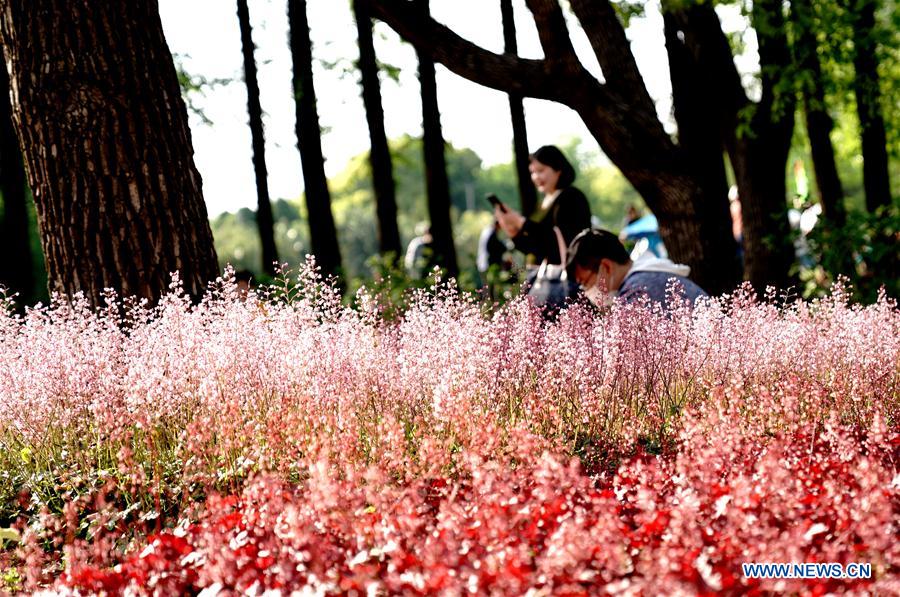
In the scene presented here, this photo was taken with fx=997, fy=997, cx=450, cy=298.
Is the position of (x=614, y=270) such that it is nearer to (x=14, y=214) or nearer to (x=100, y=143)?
(x=100, y=143)

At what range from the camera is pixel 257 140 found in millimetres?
16094

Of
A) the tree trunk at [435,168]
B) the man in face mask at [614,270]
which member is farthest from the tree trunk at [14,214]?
the man in face mask at [614,270]

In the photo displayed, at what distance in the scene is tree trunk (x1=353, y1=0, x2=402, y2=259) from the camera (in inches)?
569

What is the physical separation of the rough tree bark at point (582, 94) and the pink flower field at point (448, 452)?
3131mm

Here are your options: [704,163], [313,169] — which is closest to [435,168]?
[313,169]

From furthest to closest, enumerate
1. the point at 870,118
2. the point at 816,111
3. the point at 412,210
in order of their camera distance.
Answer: the point at 412,210 < the point at 870,118 < the point at 816,111

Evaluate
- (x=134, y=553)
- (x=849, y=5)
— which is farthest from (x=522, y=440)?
(x=849, y=5)

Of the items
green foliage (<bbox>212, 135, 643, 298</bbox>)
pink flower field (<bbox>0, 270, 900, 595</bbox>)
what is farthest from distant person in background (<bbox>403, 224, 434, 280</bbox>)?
green foliage (<bbox>212, 135, 643, 298</bbox>)

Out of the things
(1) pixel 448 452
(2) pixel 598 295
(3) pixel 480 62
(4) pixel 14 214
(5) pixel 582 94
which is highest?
(3) pixel 480 62

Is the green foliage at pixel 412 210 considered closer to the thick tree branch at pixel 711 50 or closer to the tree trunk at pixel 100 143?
the thick tree branch at pixel 711 50

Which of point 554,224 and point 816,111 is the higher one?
point 816,111

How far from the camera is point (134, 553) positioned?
3.50m

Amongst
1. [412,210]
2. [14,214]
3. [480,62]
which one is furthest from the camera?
[412,210]

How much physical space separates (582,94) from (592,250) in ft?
8.17
